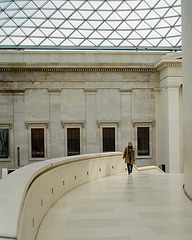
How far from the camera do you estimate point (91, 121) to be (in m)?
35.2

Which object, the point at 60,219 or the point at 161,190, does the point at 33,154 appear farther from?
the point at 60,219

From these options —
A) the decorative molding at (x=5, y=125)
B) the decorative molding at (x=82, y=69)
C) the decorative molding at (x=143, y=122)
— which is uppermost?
the decorative molding at (x=82, y=69)

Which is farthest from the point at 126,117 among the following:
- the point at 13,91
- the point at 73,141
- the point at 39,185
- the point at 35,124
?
the point at 39,185

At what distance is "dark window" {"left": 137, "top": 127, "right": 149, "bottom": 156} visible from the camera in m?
35.3

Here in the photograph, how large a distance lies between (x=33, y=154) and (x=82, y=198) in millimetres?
23300

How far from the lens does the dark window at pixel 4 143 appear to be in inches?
1350

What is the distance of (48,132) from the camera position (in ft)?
114

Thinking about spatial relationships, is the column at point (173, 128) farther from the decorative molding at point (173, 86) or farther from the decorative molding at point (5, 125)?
the decorative molding at point (5, 125)

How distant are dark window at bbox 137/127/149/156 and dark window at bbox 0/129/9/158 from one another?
13673 mm

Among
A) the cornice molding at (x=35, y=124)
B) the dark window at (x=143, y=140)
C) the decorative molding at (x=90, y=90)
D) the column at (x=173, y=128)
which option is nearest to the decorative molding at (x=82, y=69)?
the decorative molding at (x=90, y=90)

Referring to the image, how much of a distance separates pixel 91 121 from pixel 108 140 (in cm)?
269

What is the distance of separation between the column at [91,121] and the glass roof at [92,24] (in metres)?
8.19

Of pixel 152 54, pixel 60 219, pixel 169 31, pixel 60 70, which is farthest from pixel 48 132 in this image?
pixel 60 219

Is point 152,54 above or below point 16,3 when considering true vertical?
below
